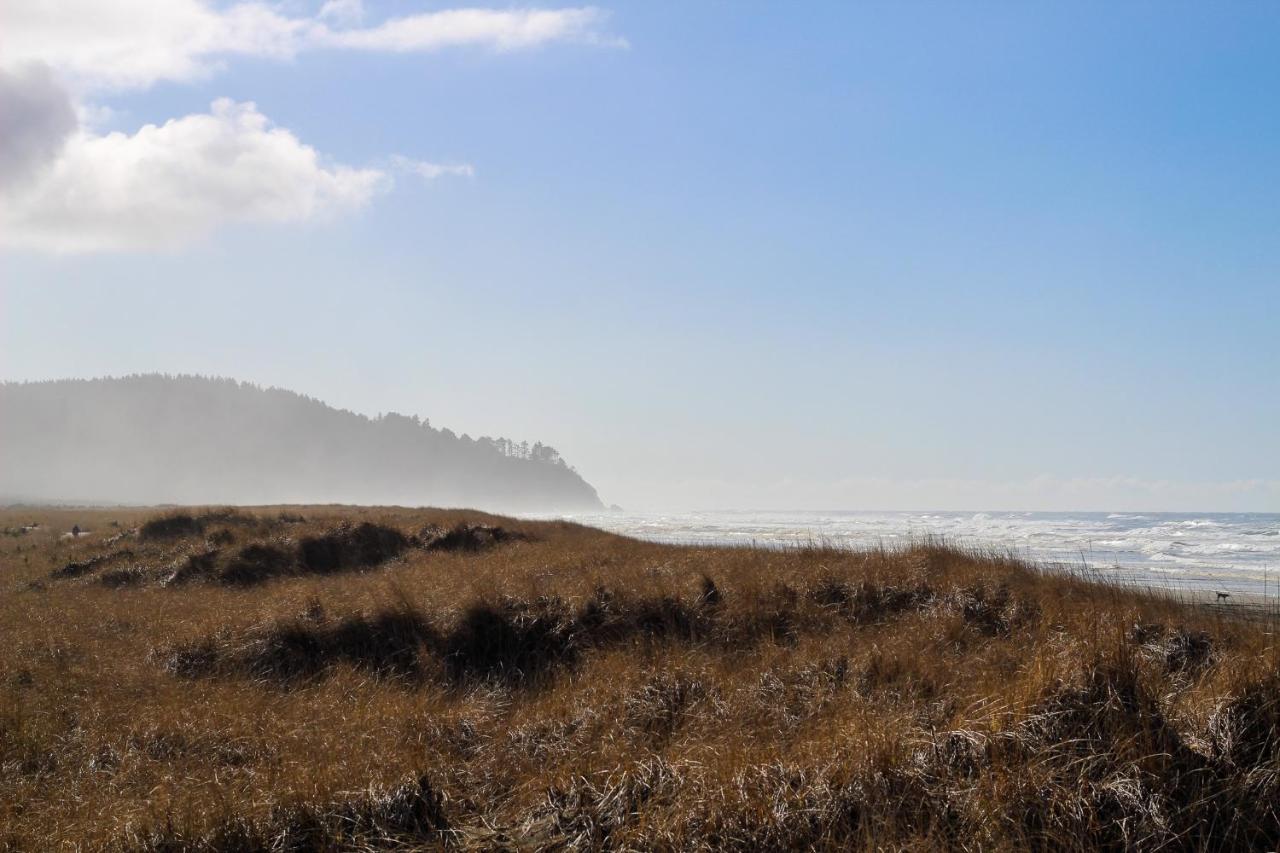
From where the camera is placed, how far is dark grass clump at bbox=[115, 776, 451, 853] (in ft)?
21.6

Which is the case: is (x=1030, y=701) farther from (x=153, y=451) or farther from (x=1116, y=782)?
(x=153, y=451)

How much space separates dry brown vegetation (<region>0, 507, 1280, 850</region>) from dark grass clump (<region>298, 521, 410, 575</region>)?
16.1ft

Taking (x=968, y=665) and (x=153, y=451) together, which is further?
(x=153, y=451)

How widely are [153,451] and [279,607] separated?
7898 inches

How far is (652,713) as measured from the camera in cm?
939

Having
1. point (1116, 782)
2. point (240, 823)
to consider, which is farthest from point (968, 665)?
point (240, 823)

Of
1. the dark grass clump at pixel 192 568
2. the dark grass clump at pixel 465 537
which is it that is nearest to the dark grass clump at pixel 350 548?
the dark grass clump at pixel 465 537

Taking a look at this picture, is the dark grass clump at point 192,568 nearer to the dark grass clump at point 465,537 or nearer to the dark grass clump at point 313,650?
the dark grass clump at point 465,537

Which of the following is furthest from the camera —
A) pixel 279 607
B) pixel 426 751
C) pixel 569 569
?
pixel 569 569

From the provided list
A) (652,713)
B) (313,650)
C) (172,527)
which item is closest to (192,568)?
(172,527)

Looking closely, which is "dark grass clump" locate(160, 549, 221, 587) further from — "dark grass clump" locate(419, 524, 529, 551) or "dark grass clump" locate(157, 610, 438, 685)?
"dark grass clump" locate(157, 610, 438, 685)

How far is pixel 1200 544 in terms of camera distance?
37.9 m

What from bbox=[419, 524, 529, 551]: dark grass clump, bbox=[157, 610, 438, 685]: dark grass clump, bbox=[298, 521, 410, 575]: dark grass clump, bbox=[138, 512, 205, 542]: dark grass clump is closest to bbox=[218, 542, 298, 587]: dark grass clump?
bbox=[298, 521, 410, 575]: dark grass clump

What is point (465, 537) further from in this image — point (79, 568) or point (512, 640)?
point (512, 640)
